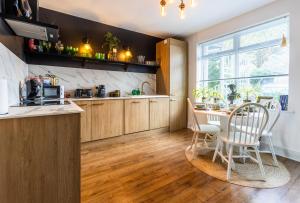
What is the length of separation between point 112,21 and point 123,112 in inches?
79.7

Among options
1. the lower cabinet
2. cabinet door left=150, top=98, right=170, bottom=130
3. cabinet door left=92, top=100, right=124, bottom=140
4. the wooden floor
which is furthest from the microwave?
cabinet door left=150, top=98, right=170, bottom=130

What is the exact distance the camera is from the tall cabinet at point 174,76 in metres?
4.10

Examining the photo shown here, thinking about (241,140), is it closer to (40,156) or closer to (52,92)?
(40,156)

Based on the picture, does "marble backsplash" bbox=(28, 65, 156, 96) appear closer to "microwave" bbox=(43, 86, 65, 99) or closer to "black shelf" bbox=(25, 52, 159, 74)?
"black shelf" bbox=(25, 52, 159, 74)

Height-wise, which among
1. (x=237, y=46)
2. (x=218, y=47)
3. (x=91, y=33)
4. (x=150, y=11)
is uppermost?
(x=150, y=11)

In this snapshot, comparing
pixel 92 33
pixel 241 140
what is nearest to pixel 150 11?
pixel 92 33

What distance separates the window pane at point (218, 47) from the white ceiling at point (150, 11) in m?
0.47

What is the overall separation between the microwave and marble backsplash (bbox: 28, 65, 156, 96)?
718 millimetres

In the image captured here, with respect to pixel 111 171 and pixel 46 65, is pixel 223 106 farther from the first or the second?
pixel 46 65

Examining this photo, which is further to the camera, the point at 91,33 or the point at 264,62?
the point at 91,33

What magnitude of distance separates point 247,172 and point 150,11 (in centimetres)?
308

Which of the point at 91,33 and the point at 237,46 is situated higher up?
the point at 91,33

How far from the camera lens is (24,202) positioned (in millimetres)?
1135

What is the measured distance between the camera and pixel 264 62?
9.92ft
